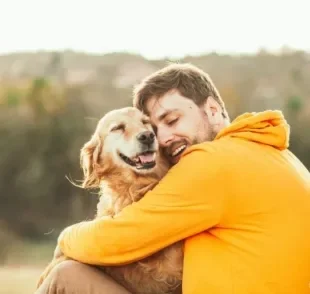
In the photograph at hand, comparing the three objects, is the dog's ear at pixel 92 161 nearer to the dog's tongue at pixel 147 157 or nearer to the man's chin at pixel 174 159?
the dog's tongue at pixel 147 157

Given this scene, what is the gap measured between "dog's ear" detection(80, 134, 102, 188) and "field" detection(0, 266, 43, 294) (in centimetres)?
418

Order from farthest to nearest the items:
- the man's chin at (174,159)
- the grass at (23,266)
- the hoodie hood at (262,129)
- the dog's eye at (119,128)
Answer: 1. the grass at (23,266)
2. the dog's eye at (119,128)
3. the man's chin at (174,159)
4. the hoodie hood at (262,129)

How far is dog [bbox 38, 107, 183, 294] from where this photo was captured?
11.8 feet

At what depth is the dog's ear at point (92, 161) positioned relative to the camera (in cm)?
394

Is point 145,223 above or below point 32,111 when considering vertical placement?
above

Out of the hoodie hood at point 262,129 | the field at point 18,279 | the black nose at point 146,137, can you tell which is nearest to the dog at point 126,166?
the black nose at point 146,137

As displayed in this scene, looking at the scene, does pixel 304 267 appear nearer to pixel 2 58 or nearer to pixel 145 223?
pixel 145 223

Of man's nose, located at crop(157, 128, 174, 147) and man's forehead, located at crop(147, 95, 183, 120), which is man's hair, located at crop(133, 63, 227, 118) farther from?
man's nose, located at crop(157, 128, 174, 147)

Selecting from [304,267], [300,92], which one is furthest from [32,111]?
[304,267]

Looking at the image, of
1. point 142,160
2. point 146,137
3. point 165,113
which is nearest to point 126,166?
point 142,160

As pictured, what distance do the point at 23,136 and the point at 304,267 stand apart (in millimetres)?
10582

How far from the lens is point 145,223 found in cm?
318

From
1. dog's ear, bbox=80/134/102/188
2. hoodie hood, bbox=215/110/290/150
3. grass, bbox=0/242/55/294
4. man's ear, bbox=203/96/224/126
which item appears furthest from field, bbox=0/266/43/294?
hoodie hood, bbox=215/110/290/150

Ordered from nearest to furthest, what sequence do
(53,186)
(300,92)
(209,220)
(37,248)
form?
(209,220)
(37,248)
(53,186)
(300,92)
